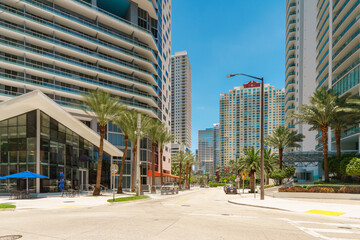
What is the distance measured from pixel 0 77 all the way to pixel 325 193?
48902 mm

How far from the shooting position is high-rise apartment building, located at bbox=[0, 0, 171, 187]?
49531 mm

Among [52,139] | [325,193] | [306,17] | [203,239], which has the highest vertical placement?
[306,17]

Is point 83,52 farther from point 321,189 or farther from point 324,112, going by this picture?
point 321,189

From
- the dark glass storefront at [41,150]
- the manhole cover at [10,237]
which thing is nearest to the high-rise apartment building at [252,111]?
the dark glass storefront at [41,150]

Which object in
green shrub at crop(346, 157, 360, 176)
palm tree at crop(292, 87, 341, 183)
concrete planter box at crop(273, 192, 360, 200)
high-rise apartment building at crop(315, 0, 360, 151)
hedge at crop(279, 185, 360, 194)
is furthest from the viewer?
high-rise apartment building at crop(315, 0, 360, 151)

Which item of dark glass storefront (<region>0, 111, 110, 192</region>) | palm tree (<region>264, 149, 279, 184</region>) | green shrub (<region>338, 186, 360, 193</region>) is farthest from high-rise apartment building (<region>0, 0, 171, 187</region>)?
green shrub (<region>338, 186, 360, 193</region>)

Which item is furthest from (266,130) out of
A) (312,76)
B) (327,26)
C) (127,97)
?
(127,97)

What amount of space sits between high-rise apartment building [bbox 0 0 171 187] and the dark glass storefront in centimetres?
1273

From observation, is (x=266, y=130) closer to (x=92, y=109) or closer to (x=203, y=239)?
(x=92, y=109)

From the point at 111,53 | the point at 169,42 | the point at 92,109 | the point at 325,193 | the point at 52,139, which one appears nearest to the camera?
the point at 325,193

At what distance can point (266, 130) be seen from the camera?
653 feet

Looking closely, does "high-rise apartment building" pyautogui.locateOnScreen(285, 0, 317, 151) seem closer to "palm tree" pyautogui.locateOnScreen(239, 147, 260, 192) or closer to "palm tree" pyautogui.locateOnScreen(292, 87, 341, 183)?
"palm tree" pyautogui.locateOnScreen(239, 147, 260, 192)

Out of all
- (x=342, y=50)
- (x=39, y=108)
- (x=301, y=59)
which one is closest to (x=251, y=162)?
(x=342, y=50)

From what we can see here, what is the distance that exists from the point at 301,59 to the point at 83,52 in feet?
209
